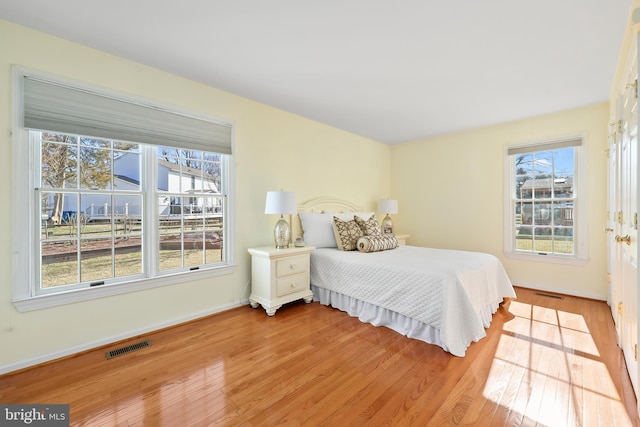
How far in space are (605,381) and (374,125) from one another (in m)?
3.53

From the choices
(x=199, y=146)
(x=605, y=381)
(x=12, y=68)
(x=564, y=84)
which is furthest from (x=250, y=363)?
(x=564, y=84)

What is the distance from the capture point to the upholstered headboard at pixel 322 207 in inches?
144

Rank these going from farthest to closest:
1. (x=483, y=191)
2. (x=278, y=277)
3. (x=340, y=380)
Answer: (x=483, y=191) < (x=278, y=277) < (x=340, y=380)

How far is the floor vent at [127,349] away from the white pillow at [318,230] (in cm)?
193

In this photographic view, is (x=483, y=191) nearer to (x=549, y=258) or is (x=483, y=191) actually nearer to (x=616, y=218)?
(x=549, y=258)

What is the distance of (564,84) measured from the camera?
277 centimetres

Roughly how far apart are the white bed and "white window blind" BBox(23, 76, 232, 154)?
1883 millimetres

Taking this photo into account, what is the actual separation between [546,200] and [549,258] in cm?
78

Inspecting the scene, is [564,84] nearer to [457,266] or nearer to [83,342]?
[457,266]

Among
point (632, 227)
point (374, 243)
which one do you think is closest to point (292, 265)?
point (374, 243)

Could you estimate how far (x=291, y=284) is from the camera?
3.07 metres

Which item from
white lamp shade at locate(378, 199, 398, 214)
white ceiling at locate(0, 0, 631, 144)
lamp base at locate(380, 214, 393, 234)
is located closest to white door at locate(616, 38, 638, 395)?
white ceiling at locate(0, 0, 631, 144)

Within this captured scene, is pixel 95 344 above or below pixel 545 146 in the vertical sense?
below

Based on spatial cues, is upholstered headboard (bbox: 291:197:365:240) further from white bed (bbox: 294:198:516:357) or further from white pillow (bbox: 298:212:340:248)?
white bed (bbox: 294:198:516:357)
